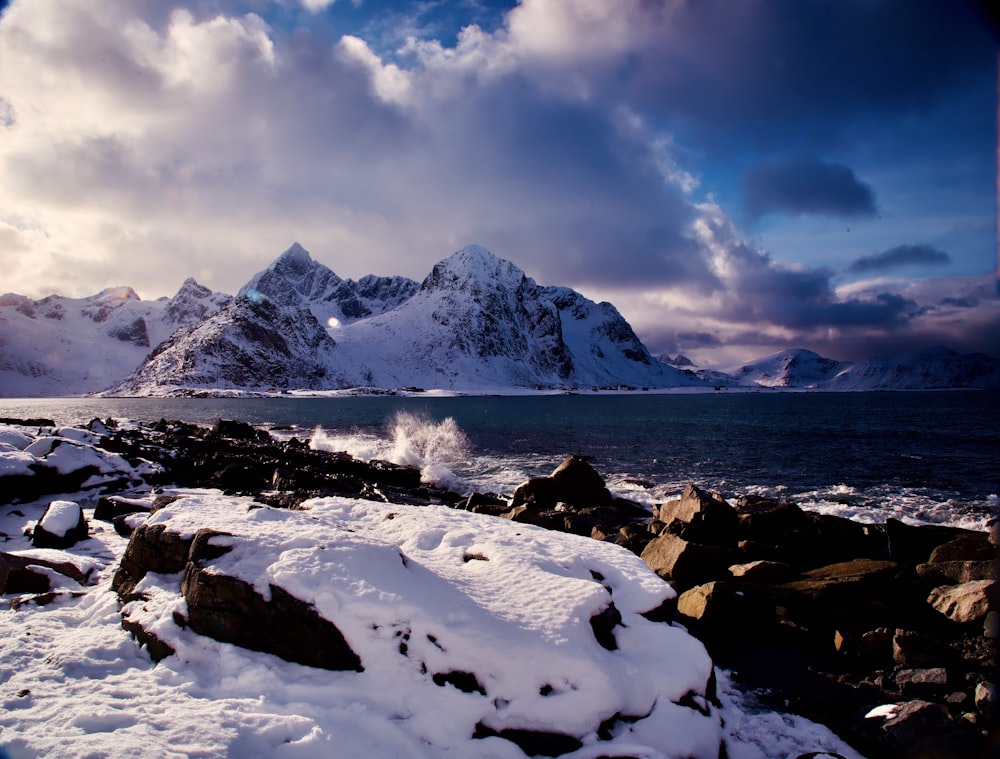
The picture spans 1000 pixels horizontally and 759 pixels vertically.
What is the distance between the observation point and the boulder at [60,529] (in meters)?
10.8

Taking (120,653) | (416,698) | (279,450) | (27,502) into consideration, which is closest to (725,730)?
(416,698)

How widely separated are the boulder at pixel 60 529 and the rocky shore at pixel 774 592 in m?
0.03

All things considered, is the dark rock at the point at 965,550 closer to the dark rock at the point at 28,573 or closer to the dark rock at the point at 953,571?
the dark rock at the point at 953,571

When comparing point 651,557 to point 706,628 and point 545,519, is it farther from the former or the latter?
point 545,519

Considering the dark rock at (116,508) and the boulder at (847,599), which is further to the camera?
the dark rock at (116,508)

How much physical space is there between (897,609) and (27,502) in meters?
22.6

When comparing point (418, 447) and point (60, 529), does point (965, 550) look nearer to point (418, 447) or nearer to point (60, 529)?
point (60, 529)

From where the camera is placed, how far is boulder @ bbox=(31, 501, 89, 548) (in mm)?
10844

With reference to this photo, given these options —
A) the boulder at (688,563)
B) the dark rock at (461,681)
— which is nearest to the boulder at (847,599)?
the boulder at (688,563)

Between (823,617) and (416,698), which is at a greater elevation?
(416,698)

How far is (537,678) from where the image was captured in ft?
20.0

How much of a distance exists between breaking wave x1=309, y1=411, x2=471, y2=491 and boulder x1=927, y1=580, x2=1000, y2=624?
19128 millimetres

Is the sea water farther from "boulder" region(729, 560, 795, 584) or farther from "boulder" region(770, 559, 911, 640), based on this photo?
"boulder" region(729, 560, 795, 584)

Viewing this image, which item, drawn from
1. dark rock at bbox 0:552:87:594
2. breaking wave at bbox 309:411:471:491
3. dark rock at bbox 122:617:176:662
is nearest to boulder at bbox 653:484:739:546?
dark rock at bbox 122:617:176:662
